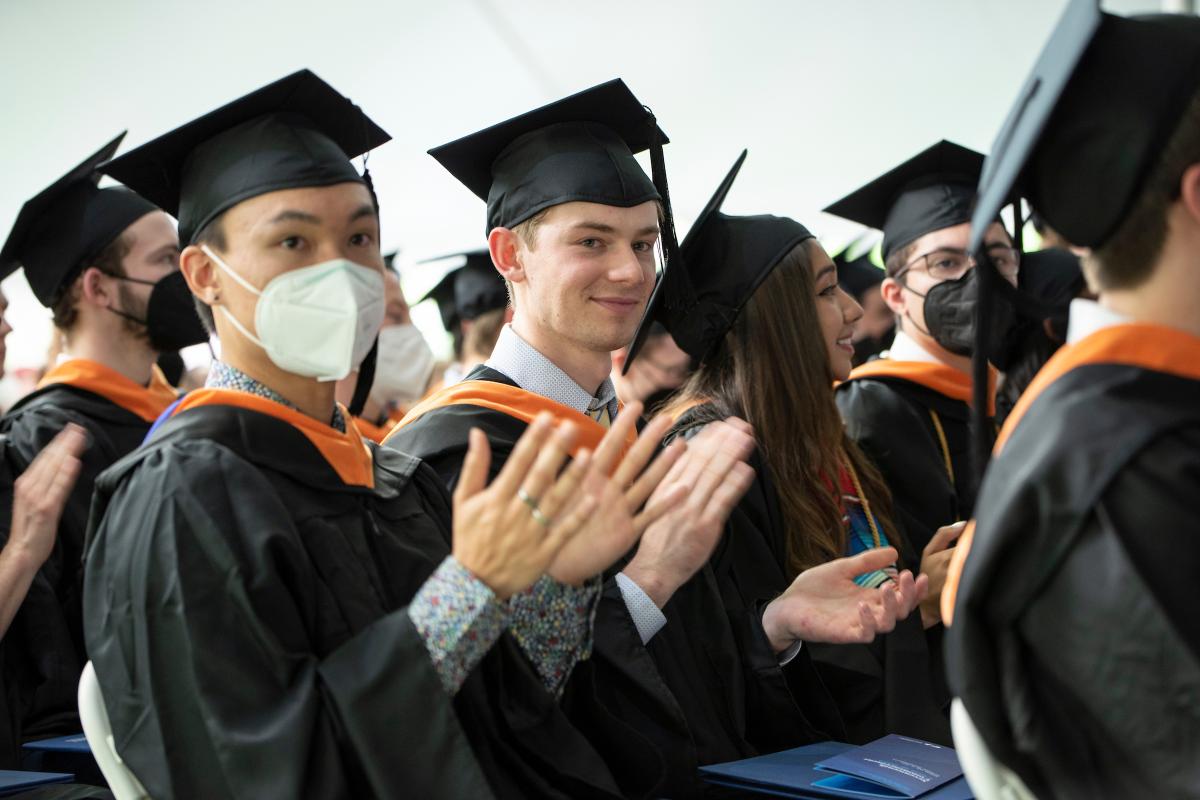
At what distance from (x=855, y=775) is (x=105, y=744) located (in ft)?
4.31

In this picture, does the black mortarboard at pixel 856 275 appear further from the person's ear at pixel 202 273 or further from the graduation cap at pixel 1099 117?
the graduation cap at pixel 1099 117

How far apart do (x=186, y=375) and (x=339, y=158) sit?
4.06m

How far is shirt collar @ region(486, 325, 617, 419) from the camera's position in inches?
130

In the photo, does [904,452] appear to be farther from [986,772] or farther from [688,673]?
[986,772]

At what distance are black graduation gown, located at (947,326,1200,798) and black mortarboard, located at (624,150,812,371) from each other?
1.89 meters

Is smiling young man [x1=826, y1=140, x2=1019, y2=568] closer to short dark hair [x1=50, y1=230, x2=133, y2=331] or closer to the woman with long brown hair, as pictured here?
the woman with long brown hair

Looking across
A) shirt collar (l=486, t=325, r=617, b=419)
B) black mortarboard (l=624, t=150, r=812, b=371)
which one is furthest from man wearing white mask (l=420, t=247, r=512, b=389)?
shirt collar (l=486, t=325, r=617, b=419)

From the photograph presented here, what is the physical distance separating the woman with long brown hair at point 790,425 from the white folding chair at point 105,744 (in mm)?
1629

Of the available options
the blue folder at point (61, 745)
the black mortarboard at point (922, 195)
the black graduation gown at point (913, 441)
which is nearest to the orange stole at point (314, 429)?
the blue folder at point (61, 745)

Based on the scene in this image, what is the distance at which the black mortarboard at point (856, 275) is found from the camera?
6711mm

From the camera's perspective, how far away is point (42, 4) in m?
7.66

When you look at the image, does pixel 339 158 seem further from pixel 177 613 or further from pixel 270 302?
pixel 177 613

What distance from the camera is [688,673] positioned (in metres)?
3.05

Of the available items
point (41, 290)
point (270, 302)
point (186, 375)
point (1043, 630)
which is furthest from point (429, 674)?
point (186, 375)
